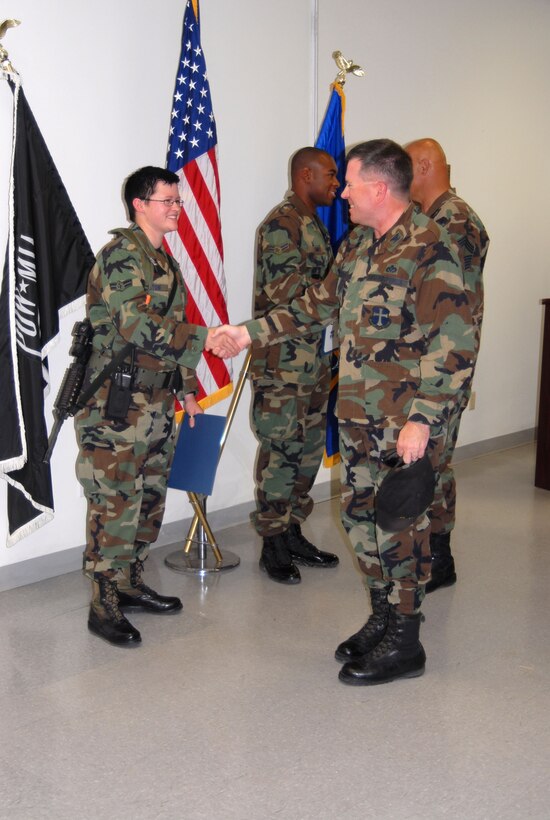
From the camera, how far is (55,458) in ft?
11.7

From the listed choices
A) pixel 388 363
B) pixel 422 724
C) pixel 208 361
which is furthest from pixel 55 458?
pixel 422 724

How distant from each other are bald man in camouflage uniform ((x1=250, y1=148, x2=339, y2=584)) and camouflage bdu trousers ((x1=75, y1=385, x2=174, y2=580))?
578mm

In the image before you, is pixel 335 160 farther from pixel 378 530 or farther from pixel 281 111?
pixel 378 530

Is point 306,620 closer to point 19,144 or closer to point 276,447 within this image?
point 276,447

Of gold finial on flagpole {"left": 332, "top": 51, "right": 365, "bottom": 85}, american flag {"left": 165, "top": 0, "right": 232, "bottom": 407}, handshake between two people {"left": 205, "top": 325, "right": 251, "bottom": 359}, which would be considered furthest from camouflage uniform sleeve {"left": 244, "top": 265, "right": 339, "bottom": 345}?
gold finial on flagpole {"left": 332, "top": 51, "right": 365, "bottom": 85}

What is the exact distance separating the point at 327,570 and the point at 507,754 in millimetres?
1493

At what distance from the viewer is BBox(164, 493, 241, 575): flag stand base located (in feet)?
12.1

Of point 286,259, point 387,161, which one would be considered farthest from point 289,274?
point 387,161

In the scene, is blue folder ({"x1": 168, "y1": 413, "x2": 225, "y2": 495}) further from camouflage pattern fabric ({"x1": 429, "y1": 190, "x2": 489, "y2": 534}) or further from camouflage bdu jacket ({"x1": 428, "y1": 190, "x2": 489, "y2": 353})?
camouflage bdu jacket ({"x1": 428, "y1": 190, "x2": 489, "y2": 353})

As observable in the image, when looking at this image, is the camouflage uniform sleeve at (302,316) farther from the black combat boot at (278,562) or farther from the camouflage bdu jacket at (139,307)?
the black combat boot at (278,562)

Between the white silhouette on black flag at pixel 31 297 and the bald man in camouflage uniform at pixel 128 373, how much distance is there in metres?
0.33

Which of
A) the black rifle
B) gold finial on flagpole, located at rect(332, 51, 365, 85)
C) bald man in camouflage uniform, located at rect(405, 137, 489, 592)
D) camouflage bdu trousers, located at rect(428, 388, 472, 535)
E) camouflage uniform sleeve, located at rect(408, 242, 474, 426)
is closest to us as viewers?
camouflage uniform sleeve, located at rect(408, 242, 474, 426)

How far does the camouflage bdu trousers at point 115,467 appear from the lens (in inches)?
116

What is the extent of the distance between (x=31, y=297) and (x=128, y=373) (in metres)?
0.58
